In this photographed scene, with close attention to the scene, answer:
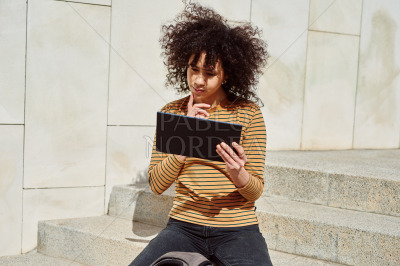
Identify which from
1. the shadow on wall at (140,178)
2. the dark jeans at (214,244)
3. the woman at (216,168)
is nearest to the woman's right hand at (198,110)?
the woman at (216,168)

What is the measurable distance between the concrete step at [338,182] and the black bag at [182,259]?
159 centimetres

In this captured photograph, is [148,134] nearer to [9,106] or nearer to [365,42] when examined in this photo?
[9,106]

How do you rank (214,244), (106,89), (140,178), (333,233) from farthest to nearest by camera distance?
(140,178), (106,89), (333,233), (214,244)

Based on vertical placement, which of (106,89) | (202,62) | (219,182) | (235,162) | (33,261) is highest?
(202,62)

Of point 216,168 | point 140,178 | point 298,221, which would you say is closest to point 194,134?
point 216,168

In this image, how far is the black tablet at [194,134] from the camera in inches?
91.2

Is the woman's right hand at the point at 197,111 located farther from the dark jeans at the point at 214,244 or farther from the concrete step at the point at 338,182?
the concrete step at the point at 338,182

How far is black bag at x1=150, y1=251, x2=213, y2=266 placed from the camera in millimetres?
2289

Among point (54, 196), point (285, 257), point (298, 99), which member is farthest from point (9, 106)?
point (298, 99)

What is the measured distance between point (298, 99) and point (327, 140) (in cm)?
52

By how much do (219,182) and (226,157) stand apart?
0.28m

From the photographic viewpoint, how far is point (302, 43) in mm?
5016

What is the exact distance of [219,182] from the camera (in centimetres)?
261

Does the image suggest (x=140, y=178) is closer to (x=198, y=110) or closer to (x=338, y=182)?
(x=338, y=182)
